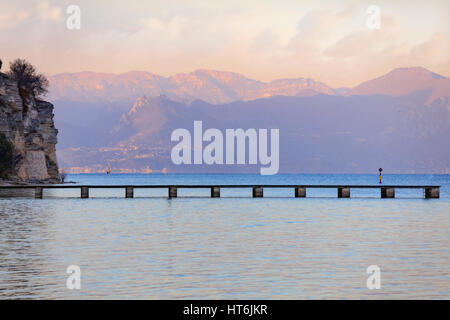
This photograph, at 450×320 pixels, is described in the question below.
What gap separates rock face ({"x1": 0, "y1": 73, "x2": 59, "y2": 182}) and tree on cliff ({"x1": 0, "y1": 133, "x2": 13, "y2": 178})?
326 cm

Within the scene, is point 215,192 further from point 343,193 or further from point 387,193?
point 387,193

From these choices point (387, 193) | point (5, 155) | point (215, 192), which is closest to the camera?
point (215, 192)

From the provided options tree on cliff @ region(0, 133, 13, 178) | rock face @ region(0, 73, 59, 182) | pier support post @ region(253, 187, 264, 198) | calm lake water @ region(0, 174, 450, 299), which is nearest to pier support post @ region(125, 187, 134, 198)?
pier support post @ region(253, 187, 264, 198)

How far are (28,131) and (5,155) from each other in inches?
739

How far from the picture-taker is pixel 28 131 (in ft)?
458

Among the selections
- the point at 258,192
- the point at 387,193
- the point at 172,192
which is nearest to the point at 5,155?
the point at 172,192

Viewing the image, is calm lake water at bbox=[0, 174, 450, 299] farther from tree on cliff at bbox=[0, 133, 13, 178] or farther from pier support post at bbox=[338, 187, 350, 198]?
tree on cliff at bbox=[0, 133, 13, 178]

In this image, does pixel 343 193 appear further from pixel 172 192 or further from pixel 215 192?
pixel 172 192

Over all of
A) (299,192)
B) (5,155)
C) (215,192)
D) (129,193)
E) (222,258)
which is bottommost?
(222,258)

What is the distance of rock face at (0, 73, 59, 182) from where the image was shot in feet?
419

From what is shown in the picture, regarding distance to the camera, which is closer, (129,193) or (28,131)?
(129,193)

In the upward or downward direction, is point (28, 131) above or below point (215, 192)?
above

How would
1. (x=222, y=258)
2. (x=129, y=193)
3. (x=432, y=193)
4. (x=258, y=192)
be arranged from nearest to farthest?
(x=222, y=258), (x=432, y=193), (x=258, y=192), (x=129, y=193)
